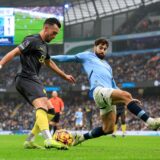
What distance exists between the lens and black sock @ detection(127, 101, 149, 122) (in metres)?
8.38

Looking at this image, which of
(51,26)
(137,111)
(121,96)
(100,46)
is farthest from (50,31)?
(137,111)

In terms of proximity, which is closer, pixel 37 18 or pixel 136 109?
pixel 136 109

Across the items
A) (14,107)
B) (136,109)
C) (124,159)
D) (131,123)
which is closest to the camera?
(124,159)

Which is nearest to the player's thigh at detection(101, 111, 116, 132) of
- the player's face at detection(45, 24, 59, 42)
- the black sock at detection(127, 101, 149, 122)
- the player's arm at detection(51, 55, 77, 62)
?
the player's arm at detection(51, 55, 77, 62)

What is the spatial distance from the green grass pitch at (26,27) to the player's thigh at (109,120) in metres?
32.2

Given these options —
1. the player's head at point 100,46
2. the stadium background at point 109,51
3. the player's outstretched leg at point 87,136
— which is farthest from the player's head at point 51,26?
the stadium background at point 109,51

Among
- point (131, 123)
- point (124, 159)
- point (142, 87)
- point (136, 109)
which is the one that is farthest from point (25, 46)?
point (142, 87)

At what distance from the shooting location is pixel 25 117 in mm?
49969

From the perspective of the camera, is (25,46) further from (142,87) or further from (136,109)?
(142,87)

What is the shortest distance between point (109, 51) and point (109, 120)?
45.5 meters

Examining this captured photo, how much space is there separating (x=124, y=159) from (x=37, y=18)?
37.1 m

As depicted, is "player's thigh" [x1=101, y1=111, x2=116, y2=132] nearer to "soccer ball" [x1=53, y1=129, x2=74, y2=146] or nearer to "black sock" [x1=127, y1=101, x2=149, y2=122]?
"soccer ball" [x1=53, y1=129, x2=74, y2=146]

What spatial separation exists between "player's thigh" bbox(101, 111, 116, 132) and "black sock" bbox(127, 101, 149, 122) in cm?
154

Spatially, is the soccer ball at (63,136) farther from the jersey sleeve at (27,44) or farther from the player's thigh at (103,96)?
the jersey sleeve at (27,44)
